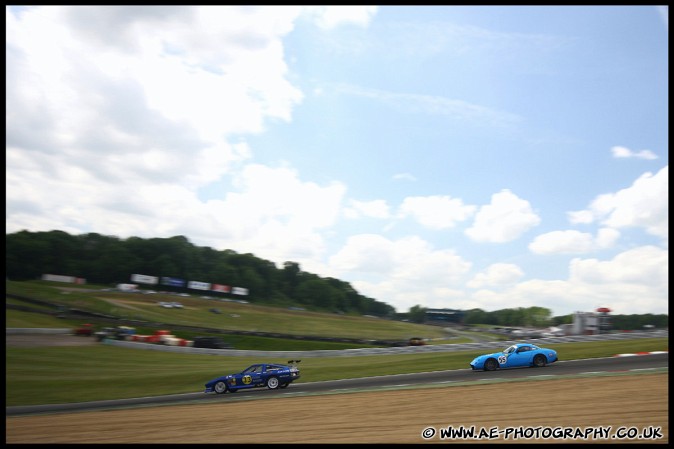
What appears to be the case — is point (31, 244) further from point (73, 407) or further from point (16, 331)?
point (73, 407)

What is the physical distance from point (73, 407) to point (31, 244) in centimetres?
10062

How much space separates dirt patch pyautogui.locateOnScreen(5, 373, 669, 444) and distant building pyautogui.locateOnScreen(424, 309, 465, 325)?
361 ft

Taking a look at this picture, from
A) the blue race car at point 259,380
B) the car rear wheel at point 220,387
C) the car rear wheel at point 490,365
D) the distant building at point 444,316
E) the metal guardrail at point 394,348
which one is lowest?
the distant building at point 444,316

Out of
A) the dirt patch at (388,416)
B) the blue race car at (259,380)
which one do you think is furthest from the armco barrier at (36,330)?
the dirt patch at (388,416)

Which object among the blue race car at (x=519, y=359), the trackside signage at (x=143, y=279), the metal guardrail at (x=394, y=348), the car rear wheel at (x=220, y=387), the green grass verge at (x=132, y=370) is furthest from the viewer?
the trackside signage at (x=143, y=279)

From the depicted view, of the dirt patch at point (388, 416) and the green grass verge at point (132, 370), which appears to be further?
the green grass verge at point (132, 370)

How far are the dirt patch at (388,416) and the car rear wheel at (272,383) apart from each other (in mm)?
3858

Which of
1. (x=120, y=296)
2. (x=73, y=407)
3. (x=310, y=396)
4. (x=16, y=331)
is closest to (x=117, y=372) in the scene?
(x=73, y=407)

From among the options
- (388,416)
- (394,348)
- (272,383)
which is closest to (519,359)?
(272,383)

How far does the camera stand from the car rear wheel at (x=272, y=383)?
21.0 m

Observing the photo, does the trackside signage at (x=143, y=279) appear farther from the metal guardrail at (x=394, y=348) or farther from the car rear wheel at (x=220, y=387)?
the car rear wheel at (x=220, y=387)

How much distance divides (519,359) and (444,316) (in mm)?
107016

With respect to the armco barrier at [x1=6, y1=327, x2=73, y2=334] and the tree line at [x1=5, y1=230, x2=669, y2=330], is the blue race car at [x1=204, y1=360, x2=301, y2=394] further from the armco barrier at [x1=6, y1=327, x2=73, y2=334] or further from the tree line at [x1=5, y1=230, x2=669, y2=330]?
the tree line at [x1=5, y1=230, x2=669, y2=330]

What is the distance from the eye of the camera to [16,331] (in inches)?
1708
